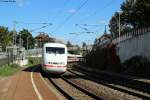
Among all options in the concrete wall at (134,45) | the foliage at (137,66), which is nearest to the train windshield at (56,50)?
the foliage at (137,66)

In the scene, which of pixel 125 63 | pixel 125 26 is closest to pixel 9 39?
pixel 125 26

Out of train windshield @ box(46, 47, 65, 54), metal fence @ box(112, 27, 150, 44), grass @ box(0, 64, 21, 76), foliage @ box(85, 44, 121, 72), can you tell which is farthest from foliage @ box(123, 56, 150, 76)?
grass @ box(0, 64, 21, 76)

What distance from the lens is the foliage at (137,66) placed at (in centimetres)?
4172

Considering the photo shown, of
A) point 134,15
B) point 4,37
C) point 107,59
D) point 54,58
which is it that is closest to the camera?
point 54,58

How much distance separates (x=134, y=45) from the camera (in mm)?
49188

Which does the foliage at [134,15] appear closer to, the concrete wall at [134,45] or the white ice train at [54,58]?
the concrete wall at [134,45]

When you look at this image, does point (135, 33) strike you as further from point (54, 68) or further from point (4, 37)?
point (4, 37)

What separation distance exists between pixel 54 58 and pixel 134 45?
1186 centimetres

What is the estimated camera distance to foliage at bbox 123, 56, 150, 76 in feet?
137

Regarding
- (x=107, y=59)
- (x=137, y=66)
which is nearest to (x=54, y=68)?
(x=137, y=66)

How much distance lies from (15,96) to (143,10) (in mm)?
67931

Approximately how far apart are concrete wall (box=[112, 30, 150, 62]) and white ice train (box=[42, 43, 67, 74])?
329 inches

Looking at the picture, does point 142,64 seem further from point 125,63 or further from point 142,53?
point 125,63

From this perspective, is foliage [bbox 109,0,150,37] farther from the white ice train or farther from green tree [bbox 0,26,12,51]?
green tree [bbox 0,26,12,51]
